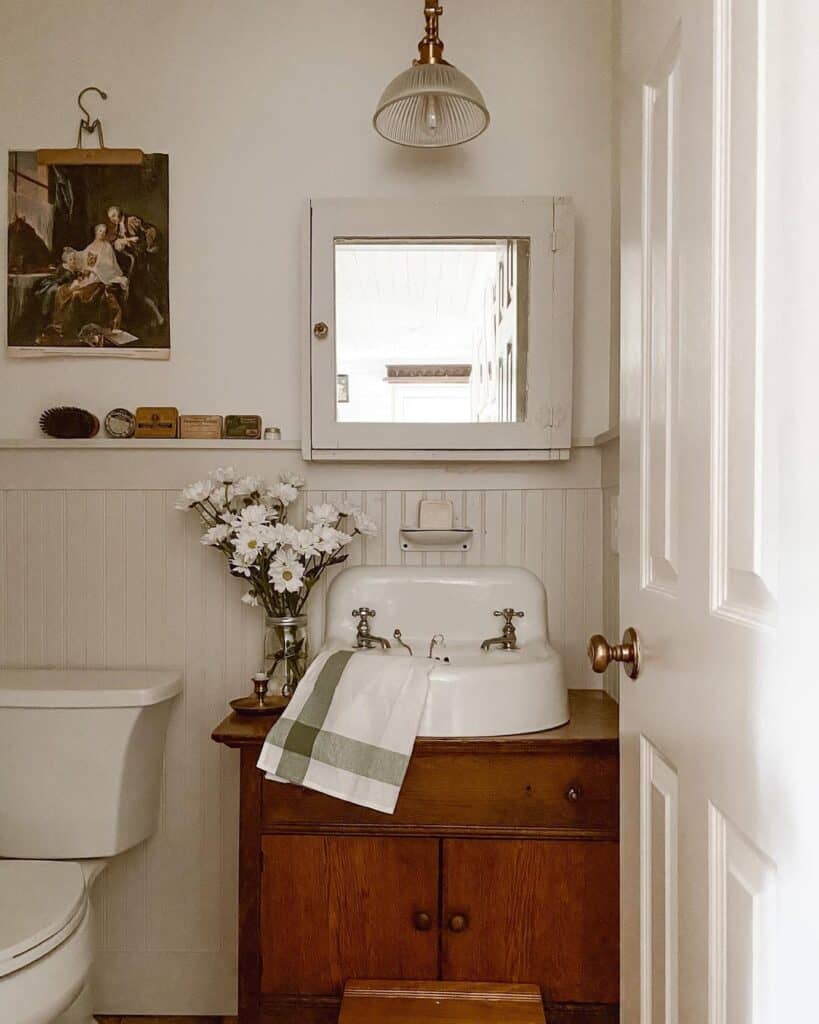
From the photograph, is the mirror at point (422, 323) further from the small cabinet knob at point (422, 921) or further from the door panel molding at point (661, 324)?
the small cabinet knob at point (422, 921)

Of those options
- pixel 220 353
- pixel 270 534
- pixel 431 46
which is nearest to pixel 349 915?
pixel 270 534

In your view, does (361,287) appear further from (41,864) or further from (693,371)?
(41,864)

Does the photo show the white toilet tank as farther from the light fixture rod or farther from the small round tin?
the light fixture rod

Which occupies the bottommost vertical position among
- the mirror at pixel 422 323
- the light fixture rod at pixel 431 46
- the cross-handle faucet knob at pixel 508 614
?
the cross-handle faucet knob at pixel 508 614

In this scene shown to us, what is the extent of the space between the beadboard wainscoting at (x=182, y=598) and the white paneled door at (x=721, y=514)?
849 mm

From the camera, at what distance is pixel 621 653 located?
1031mm

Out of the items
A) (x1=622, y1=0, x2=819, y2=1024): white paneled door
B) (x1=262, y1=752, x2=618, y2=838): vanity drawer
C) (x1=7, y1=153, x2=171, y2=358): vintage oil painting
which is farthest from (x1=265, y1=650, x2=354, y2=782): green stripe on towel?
(x1=7, y1=153, x2=171, y2=358): vintage oil painting

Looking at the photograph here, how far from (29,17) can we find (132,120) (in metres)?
0.34

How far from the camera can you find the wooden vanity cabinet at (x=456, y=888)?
149cm

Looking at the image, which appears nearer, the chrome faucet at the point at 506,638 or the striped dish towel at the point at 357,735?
the striped dish towel at the point at 357,735

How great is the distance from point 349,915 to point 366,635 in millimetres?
536

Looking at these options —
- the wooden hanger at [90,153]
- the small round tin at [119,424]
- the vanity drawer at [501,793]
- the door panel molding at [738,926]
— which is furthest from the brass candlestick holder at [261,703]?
the wooden hanger at [90,153]

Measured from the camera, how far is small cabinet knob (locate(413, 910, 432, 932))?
148 cm

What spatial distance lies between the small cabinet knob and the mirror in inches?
39.2
